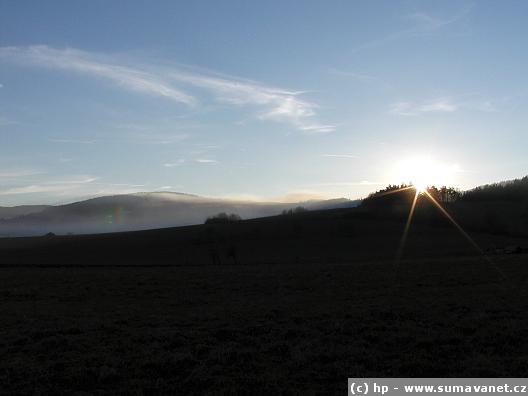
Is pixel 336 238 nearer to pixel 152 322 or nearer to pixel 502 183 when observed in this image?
pixel 152 322

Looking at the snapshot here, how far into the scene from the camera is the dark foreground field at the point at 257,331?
10547 millimetres

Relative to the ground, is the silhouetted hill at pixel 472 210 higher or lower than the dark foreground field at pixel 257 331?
higher

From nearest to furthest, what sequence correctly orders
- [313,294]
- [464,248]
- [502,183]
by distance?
1. [313,294]
2. [464,248]
3. [502,183]

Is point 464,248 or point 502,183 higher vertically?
point 502,183

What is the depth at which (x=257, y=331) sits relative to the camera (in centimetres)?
1510

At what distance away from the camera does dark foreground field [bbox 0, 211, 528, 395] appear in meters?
10.5

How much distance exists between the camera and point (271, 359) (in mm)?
11875

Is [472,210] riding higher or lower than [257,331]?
higher


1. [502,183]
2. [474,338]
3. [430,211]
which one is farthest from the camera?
[502,183]

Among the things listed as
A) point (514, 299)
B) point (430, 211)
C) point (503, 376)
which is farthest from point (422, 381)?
point (430, 211)

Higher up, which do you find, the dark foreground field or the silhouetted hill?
the silhouetted hill

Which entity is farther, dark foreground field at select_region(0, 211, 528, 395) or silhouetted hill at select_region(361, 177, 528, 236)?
silhouetted hill at select_region(361, 177, 528, 236)

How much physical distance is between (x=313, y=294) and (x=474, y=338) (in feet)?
39.2

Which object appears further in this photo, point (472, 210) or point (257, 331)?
point (472, 210)
